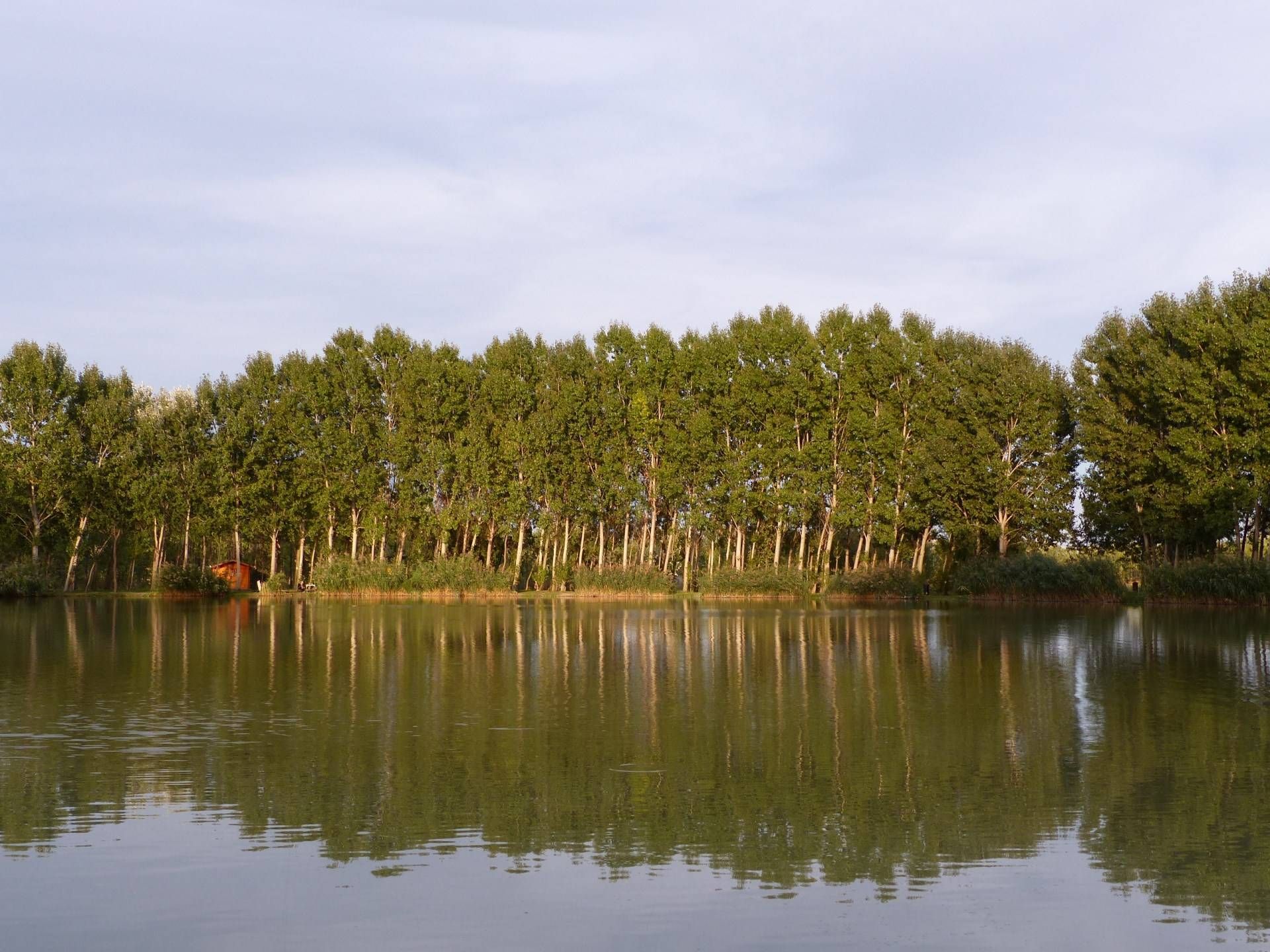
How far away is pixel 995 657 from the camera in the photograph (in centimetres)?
2797

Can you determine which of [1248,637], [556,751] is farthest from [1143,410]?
[556,751]

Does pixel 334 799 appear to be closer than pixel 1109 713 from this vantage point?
Yes

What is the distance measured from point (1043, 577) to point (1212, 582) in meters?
7.82

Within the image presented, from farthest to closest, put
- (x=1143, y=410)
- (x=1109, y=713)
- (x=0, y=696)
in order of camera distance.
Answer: (x=1143, y=410), (x=0, y=696), (x=1109, y=713)

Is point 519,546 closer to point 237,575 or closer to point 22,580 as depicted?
point 237,575

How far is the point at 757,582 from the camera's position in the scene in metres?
62.0

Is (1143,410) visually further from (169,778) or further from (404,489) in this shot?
(169,778)

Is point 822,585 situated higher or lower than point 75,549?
lower

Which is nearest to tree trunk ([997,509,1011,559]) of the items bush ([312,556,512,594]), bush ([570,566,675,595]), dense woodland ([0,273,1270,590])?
dense woodland ([0,273,1270,590])

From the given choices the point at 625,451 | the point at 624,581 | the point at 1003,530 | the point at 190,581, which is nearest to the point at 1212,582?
the point at 1003,530

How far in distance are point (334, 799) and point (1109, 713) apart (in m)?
11.5

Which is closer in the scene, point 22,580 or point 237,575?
point 22,580

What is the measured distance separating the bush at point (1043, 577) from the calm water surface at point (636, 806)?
30.0m

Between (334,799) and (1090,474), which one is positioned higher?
(1090,474)
